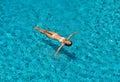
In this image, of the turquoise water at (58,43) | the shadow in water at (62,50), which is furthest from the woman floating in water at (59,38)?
the turquoise water at (58,43)

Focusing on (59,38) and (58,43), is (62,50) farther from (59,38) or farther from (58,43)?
(59,38)

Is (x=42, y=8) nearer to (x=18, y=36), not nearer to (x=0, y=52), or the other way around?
(x=18, y=36)

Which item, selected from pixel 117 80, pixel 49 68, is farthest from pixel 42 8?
pixel 117 80

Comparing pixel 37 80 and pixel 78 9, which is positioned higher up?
pixel 78 9

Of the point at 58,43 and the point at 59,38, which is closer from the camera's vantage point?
the point at 59,38

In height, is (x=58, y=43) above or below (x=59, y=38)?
below

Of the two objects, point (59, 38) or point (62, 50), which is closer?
point (59, 38)

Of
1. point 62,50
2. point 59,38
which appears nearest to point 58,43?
point 62,50

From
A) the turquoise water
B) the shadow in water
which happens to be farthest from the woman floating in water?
the turquoise water

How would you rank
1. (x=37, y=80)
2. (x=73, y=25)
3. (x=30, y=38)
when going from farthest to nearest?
(x=73, y=25)
(x=30, y=38)
(x=37, y=80)

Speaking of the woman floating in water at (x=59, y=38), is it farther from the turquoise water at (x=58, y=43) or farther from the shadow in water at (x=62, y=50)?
the turquoise water at (x=58, y=43)
